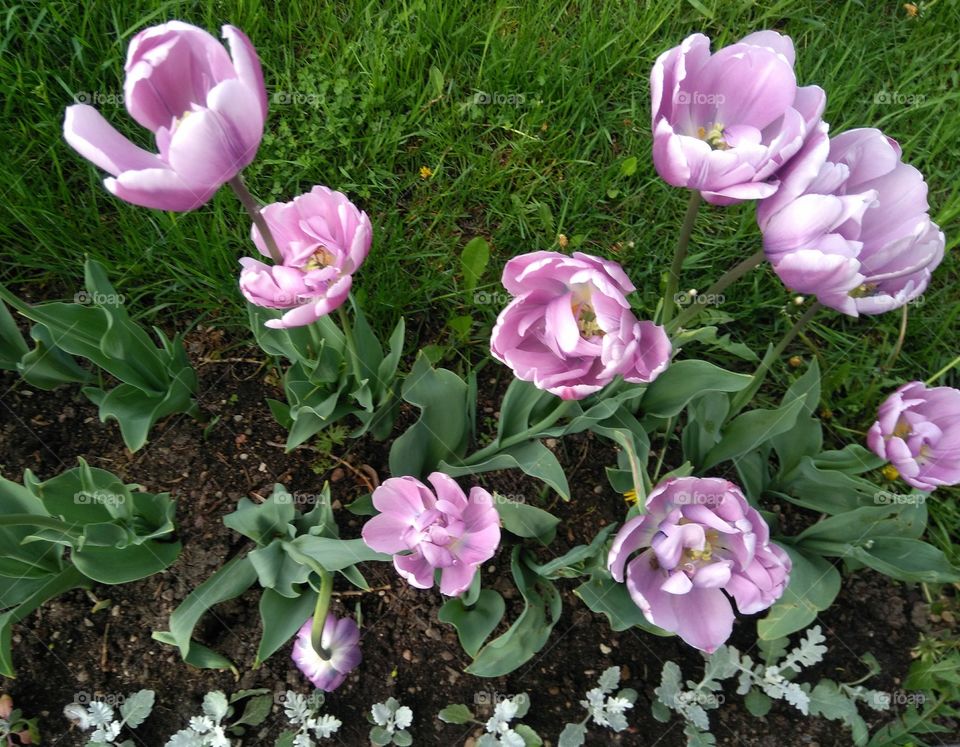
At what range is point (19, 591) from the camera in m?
1.49

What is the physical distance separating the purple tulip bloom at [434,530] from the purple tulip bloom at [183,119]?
24.2 inches

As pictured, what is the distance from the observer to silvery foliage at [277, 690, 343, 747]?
1.61 m

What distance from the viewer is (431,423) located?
1.66 m

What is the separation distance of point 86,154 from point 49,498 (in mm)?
688

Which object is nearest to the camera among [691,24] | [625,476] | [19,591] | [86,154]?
[86,154]

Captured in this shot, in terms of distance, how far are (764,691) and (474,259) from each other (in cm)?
124

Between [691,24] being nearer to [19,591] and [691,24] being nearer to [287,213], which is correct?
[287,213]

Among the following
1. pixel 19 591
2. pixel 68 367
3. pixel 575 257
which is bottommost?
pixel 19 591

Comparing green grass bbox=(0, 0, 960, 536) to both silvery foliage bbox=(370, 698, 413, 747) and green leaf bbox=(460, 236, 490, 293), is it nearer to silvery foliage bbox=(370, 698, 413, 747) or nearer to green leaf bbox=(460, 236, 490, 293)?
green leaf bbox=(460, 236, 490, 293)

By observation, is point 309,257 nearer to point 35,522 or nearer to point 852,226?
point 35,522

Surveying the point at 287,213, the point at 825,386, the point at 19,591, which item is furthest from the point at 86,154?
the point at 825,386

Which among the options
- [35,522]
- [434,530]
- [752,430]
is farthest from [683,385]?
[35,522]

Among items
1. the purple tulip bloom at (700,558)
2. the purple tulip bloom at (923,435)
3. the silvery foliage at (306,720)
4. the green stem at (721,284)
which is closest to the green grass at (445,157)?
the purple tulip bloom at (923,435)

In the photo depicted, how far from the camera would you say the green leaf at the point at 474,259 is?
2.02 metres
